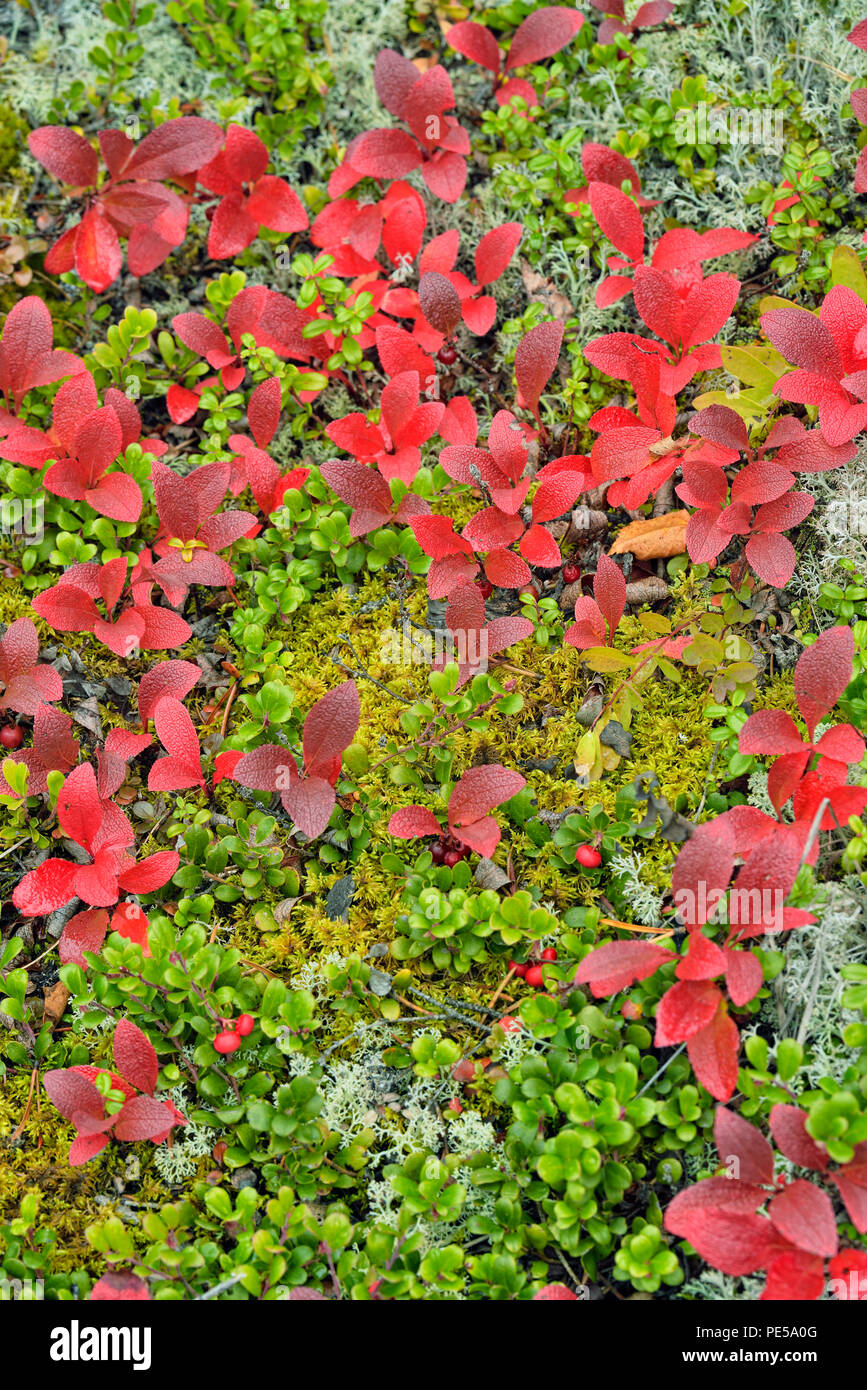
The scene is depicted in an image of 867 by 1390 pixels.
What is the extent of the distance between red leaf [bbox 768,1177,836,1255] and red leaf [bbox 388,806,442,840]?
3.75 ft

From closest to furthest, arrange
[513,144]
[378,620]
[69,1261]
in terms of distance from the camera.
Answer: [69,1261]
[378,620]
[513,144]

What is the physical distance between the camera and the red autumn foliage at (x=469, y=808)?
2609 mm

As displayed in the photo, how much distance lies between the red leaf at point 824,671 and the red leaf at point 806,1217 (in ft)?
3.63

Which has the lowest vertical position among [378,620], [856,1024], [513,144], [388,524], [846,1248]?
[846,1248]

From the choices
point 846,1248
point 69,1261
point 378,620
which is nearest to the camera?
point 846,1248

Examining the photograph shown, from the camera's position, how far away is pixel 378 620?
3123mm

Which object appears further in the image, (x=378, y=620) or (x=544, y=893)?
(x=378, y=620)

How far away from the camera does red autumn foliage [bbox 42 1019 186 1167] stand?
238cm

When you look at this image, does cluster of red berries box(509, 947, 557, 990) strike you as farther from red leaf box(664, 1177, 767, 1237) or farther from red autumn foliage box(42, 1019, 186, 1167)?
red autumn foliage box(42, 1019, 186, 1167)

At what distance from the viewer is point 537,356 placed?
3076mm

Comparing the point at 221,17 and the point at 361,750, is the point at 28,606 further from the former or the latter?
the point at 221,17

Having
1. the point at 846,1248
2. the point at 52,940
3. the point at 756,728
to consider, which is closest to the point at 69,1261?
the point at 52,940

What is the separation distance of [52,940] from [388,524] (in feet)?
5.14

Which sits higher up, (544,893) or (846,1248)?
(544,893)
